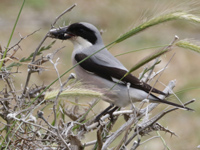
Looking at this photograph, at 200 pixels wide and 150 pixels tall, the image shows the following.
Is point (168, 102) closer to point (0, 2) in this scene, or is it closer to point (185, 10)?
point (185, 10)

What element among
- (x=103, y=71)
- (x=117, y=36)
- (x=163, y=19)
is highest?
(x=117, y=36)

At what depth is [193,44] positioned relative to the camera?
2078mm

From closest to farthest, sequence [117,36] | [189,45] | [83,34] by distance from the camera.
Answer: [189,45], [83,34], [117,36]

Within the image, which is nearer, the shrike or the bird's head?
the shrike

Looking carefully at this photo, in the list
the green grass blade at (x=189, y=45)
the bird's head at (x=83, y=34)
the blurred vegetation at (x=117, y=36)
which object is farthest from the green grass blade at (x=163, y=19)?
the blurred vegetation at (x=117, y=36)

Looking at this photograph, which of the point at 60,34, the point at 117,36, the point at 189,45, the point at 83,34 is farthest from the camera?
the point at 117,36

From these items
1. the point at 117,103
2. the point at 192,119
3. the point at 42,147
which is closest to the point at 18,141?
the point at 42,147

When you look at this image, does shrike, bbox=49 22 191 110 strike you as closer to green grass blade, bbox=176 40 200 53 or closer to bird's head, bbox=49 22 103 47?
bird's head, bbox=49 22 103 47

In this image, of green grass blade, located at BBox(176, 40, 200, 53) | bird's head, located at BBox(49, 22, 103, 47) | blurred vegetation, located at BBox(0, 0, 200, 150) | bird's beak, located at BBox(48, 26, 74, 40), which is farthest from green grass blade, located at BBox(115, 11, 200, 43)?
blurred vegetation, located at BBox(0, 0, 200, 150)

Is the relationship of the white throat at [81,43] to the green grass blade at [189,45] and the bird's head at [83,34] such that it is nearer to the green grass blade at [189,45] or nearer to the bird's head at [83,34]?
the bird's head at [83,34]

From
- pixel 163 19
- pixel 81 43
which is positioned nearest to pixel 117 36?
pixel 81 43

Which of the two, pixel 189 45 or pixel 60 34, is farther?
pixel 60 34

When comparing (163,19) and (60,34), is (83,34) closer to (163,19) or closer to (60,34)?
(60,34)

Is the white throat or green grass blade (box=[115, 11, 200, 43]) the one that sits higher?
the white throat
